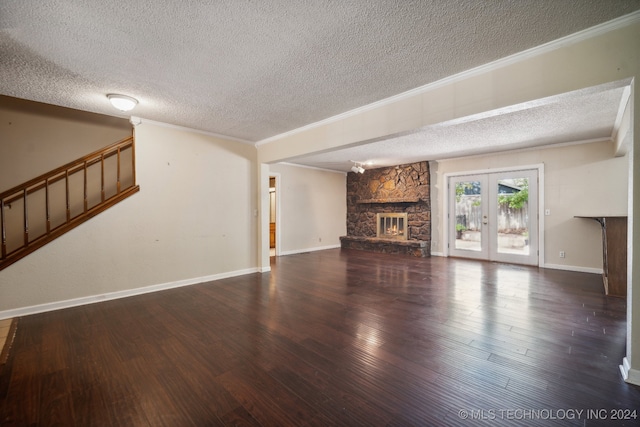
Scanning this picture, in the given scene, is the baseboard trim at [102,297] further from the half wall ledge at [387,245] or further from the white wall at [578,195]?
the white wall at [578,195]

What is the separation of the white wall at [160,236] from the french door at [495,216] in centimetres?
518

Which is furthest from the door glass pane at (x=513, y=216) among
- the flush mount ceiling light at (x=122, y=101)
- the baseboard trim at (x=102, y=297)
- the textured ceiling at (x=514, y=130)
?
the flush mount ceiling light at (x=122, y=101)

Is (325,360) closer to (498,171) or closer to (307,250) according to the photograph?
(307,250)

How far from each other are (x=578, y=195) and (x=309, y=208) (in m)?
6.19

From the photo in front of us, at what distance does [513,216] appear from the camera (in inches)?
235

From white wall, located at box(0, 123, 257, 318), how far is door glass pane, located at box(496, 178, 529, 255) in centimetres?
561

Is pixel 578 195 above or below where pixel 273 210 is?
above

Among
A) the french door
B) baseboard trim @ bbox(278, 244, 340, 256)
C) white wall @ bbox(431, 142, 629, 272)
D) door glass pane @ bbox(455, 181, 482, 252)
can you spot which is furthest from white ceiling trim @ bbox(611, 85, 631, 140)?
baseboard trim @ bbox(278, 244, 340, 256)

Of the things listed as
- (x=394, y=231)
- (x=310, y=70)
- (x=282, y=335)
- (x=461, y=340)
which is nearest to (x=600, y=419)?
(x=461, y=340)

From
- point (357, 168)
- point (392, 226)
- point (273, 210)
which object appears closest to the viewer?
point (357, 168)

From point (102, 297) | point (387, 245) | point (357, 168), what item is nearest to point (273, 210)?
point (357, 168)

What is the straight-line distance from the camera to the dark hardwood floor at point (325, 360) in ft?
5.25

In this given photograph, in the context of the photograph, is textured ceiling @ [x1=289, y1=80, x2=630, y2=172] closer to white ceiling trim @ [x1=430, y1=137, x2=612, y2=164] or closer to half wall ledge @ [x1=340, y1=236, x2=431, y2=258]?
white ceiling trim @ [x1=430, y1=137, x2=612, y2=164]

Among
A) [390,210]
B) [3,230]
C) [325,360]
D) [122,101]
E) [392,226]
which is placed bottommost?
[325,360]
